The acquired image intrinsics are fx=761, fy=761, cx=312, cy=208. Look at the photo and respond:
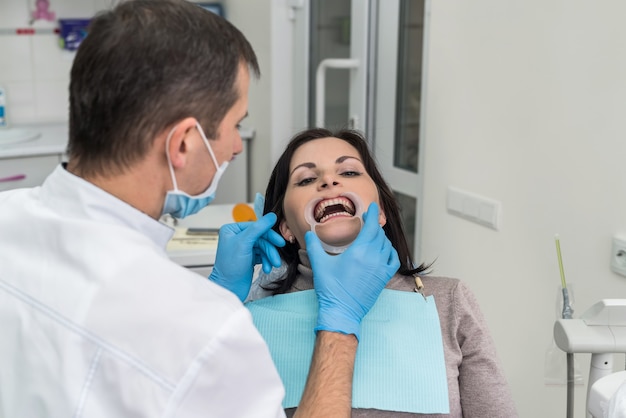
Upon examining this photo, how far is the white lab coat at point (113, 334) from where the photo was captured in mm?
948

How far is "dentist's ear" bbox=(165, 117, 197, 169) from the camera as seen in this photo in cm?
104

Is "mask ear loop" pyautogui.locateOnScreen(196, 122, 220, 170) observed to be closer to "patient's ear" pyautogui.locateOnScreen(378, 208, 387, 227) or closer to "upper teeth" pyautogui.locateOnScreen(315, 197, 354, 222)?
"upper teeth" pyautogui.locateOnScreen(315, 197, 354, 222)

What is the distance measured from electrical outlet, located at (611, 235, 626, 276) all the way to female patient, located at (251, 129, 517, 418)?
43 cm

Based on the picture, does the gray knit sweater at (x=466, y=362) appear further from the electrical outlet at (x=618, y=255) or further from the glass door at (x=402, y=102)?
the glass door at (x=402, y=102)

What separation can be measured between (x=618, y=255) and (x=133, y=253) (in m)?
1.22

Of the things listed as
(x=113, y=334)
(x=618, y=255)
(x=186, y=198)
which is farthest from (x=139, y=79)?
(x=618, y=255)

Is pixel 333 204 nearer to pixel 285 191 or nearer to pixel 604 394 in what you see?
pixel 285 191

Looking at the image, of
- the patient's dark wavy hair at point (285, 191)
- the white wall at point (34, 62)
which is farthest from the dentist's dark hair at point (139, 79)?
the white wall at point (34, 62)

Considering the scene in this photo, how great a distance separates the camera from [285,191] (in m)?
1.69

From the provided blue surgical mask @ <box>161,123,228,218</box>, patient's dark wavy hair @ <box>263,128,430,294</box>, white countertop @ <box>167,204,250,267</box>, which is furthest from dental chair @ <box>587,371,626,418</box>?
white countertop @ <box>167,204,250,267</box>

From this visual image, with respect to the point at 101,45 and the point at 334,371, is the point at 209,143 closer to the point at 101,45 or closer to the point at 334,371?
the point at 101,45

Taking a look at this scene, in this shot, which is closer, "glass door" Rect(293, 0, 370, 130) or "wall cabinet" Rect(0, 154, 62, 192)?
"glass door" Rect(293, 0, 370, 130)

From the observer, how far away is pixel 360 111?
2.77 metres

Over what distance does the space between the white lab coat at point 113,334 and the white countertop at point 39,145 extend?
7.35 ft
